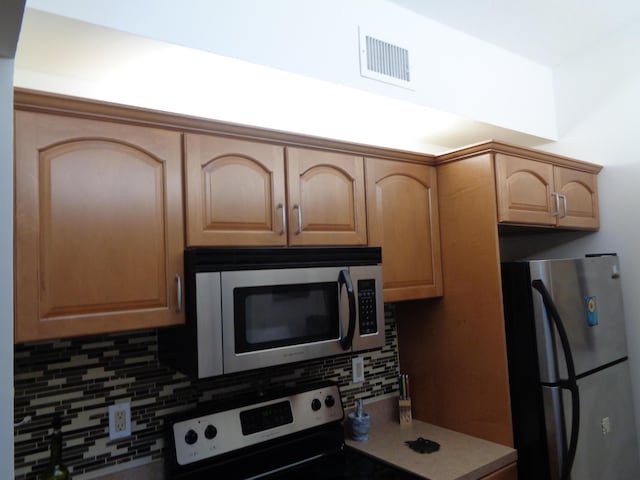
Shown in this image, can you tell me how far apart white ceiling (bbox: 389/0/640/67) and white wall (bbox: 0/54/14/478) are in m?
1.68

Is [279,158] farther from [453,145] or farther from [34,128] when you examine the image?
[453,145]

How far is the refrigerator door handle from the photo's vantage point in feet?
5.82

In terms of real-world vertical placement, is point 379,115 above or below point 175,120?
above

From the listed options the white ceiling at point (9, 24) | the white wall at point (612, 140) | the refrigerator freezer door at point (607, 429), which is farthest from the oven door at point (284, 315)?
the white wall at point (612, 140)

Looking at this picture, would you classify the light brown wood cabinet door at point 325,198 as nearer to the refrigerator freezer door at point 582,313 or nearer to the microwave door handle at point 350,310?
the microwave door handle at point 350,310

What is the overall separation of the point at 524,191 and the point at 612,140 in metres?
0.86

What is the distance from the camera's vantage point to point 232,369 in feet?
4.56

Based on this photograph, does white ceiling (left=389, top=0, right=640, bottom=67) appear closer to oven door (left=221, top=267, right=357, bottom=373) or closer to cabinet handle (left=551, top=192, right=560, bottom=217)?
cabinet handle (left=551, top=192, right=560, bottom=217)

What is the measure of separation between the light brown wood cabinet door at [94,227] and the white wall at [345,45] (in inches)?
12.2

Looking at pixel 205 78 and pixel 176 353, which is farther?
pixel 205 78

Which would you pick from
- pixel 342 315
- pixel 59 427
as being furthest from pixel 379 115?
pixel 59 427

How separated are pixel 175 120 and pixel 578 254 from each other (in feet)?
7.47

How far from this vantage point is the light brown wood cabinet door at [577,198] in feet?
7.27

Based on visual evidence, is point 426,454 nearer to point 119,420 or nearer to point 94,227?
point 119,420
